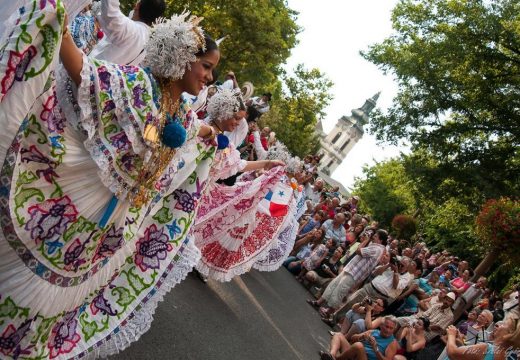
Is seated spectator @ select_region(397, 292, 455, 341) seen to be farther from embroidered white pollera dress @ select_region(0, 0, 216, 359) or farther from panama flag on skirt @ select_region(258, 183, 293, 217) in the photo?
embroidered white pollera dress @ select_region(0, 0, 216, 359)

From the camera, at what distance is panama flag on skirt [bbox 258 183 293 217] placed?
7.72 m

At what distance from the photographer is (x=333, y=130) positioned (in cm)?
13750

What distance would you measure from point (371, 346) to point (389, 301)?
10.2 feet

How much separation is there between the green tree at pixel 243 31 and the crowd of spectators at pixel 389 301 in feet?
28.3

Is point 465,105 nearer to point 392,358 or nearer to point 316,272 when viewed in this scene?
point 316,272

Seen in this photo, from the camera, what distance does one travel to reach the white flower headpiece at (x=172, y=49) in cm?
289

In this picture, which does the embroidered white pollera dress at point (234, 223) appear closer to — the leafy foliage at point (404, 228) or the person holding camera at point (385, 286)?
the person holding camera at point (385, 286)

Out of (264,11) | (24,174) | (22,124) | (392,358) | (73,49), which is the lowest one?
(392,358)

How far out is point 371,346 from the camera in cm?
702

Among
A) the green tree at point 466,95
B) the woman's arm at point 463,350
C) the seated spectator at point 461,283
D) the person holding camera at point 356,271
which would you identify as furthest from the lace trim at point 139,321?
the green tree at point 466,95

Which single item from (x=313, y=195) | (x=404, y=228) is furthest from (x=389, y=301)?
(x=404, y=228)

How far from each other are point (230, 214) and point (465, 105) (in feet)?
56.9

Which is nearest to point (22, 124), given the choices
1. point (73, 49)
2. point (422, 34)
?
point (73, 49)

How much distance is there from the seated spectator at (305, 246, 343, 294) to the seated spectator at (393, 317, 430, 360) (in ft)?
13.9
